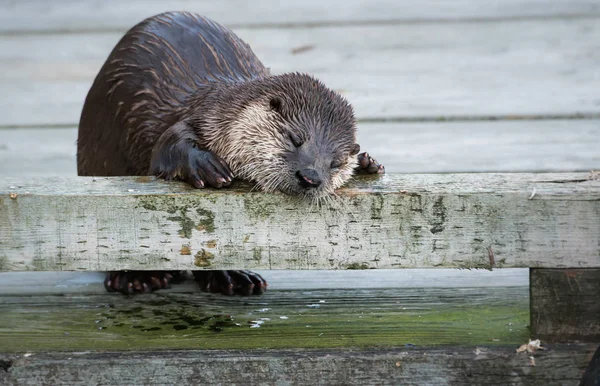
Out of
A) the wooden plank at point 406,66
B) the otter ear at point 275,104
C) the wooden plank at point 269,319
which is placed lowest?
the wooden plank at point 269,319

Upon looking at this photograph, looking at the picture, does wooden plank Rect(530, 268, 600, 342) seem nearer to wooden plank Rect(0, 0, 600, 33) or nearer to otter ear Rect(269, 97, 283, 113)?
otter ear Rect(269, 97, 283, 113)

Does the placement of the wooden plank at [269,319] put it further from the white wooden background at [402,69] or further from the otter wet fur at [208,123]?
the white wooden background at [402,69]

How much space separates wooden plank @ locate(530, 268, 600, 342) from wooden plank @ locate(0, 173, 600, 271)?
0.19 feet

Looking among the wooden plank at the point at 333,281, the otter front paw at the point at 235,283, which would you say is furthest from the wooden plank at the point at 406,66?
the otter front paw at the point at 235,283

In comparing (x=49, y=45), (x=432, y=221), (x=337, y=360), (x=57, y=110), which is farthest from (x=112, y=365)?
(x=49, y=45)

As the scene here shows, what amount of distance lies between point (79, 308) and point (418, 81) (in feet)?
9.55

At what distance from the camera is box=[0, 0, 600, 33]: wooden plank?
597 cm

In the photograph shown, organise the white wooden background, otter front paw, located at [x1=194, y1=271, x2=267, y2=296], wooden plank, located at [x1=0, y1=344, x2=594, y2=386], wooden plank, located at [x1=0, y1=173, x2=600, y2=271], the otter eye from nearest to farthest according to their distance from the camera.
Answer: wooden plank, located at [x1=0, y1=173, x2=600, y2=271]
wooden plank, located at [x1=0, y1=344, x2=594, y2=386]
the otter eye
otter front paw, located at [x1=194, y1=271, x2=267, y2=296]
the white wooden background

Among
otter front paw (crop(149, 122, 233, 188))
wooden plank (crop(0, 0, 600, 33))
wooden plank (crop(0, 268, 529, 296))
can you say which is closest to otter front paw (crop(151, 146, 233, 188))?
otter front paw (crop(149, 122, 233, 188))

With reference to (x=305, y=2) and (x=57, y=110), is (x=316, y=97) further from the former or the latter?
(x=305, y=2)

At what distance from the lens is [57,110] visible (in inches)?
196

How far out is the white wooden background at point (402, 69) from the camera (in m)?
4.36

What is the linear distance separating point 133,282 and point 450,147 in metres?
2.05

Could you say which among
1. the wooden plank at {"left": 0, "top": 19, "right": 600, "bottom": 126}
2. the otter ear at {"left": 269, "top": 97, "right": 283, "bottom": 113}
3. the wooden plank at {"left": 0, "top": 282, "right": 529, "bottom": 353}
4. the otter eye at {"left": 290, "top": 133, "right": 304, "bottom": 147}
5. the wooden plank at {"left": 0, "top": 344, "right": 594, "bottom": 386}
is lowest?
the wooden plank at {"left": 0, "top": 344, "right": 594, "bottom": 386}
